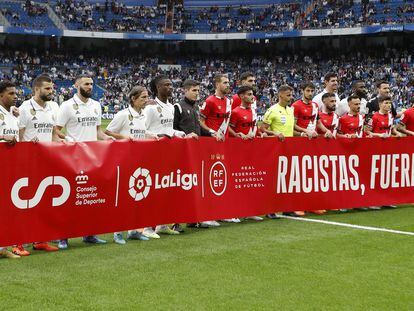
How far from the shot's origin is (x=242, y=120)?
10.3 m

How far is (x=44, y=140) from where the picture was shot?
26.5 ft

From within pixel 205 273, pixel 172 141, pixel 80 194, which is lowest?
pixel 205 273

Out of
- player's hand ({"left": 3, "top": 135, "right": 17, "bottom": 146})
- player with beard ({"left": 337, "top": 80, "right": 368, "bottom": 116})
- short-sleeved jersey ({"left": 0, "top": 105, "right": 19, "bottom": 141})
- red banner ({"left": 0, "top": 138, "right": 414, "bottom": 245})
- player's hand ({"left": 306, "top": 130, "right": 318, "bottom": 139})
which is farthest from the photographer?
player with beard ({"left": 337, "top": 80, "right": 368, "bottom": 116})

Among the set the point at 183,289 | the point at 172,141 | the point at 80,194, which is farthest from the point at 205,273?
the point at 172,141

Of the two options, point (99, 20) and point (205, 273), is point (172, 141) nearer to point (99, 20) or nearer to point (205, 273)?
point (205, 273)

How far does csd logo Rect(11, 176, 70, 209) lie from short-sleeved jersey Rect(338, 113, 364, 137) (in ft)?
18.9

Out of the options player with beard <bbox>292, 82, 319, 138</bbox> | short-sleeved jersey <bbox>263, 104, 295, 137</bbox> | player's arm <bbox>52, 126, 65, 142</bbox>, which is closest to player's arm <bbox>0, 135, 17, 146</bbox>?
player's arm <bbox>52, 126, 65, 142</bbox>

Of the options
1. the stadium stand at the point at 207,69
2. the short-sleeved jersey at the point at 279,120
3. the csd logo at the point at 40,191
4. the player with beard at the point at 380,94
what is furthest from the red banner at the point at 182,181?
the stadium stand at the point at 207,69

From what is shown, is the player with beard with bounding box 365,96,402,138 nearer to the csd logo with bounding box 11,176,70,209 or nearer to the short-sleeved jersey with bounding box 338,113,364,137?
the short-sleeved jersey with bounding box 338,113,364,137

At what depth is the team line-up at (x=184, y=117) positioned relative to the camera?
7934mm

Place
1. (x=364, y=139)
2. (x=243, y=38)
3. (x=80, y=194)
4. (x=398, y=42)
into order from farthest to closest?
(x=243, y=38) < (x=398, y=42) < (x=364, y=139) < (x=80, y=194)

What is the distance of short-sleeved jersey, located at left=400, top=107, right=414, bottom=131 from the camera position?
1216cm

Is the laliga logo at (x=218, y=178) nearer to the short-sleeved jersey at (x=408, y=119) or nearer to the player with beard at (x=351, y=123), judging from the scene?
the player with beard at (x=351, y=123)

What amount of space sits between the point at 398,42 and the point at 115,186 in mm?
51333
